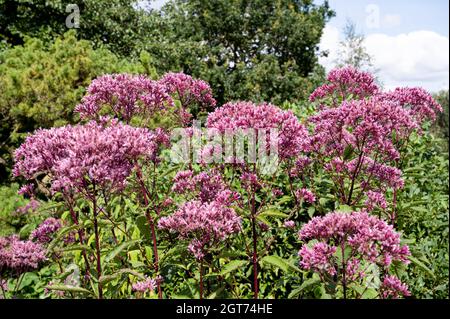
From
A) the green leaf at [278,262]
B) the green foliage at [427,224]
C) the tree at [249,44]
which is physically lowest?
the green foliage at [427,224]

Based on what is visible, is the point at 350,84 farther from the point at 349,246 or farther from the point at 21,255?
the point at 21,255

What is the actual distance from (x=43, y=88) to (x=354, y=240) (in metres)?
7.54

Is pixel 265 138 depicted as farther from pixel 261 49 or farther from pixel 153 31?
A: pixel 261 49

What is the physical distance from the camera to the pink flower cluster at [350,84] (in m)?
A: 4.24

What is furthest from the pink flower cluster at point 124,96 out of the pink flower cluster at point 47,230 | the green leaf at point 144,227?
the pink flower cluster at point 47,230

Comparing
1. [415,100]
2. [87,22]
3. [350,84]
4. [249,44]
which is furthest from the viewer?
[249,44]

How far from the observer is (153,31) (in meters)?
18.9

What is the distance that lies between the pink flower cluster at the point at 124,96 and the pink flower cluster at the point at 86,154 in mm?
631

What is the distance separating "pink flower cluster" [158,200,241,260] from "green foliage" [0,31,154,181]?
6.09 meters

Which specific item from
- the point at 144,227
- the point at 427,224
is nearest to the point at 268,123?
the point at 144,227

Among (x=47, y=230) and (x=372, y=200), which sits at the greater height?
(x=372, y=200)

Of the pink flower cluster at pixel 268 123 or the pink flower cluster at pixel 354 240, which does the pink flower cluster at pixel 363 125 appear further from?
the pink flower cluster at pixel 354 240

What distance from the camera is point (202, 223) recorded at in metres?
2.52
